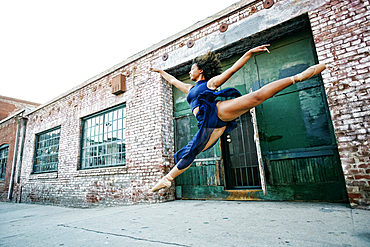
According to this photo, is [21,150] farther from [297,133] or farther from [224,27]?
[297,133]

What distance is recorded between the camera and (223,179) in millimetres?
4371

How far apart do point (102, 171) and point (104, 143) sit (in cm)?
93

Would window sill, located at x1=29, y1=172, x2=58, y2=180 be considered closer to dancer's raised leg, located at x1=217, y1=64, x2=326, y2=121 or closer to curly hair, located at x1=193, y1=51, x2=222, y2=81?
curly hair, located at x1=193, y1=51, x2=222, y2=81

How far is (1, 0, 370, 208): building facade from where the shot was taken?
3080 millimetres

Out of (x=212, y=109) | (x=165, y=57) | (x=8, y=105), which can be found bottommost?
(x=212, y=109)

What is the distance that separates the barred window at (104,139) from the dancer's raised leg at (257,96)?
13.6ft

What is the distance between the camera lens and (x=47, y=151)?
8.47 metres

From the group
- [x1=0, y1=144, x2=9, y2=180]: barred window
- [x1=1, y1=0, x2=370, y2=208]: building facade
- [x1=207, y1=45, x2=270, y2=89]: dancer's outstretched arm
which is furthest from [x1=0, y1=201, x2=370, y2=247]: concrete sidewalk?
[x1=0, y1=144, x2=9, y2=180]: barred window

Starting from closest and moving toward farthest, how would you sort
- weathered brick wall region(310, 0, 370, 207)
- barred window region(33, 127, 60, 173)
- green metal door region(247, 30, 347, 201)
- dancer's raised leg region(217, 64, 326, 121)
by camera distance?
1. dancer's raised leg region(217, 64, 326, 121)
2. weathered brick wall region(310, 0, 370, 207)
3. green metal door region(247, 30, 347, 201)
4. barred window region(33, 127, 60, 173)

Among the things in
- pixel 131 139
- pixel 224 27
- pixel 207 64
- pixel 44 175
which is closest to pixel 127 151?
pixel 131 139

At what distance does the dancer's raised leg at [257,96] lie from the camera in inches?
77.7

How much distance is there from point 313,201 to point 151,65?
15.6 ft

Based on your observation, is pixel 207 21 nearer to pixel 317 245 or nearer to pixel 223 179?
pixel 223 179

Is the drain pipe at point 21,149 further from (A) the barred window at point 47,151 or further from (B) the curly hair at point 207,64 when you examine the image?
(B) the curly hair at point 207,64
